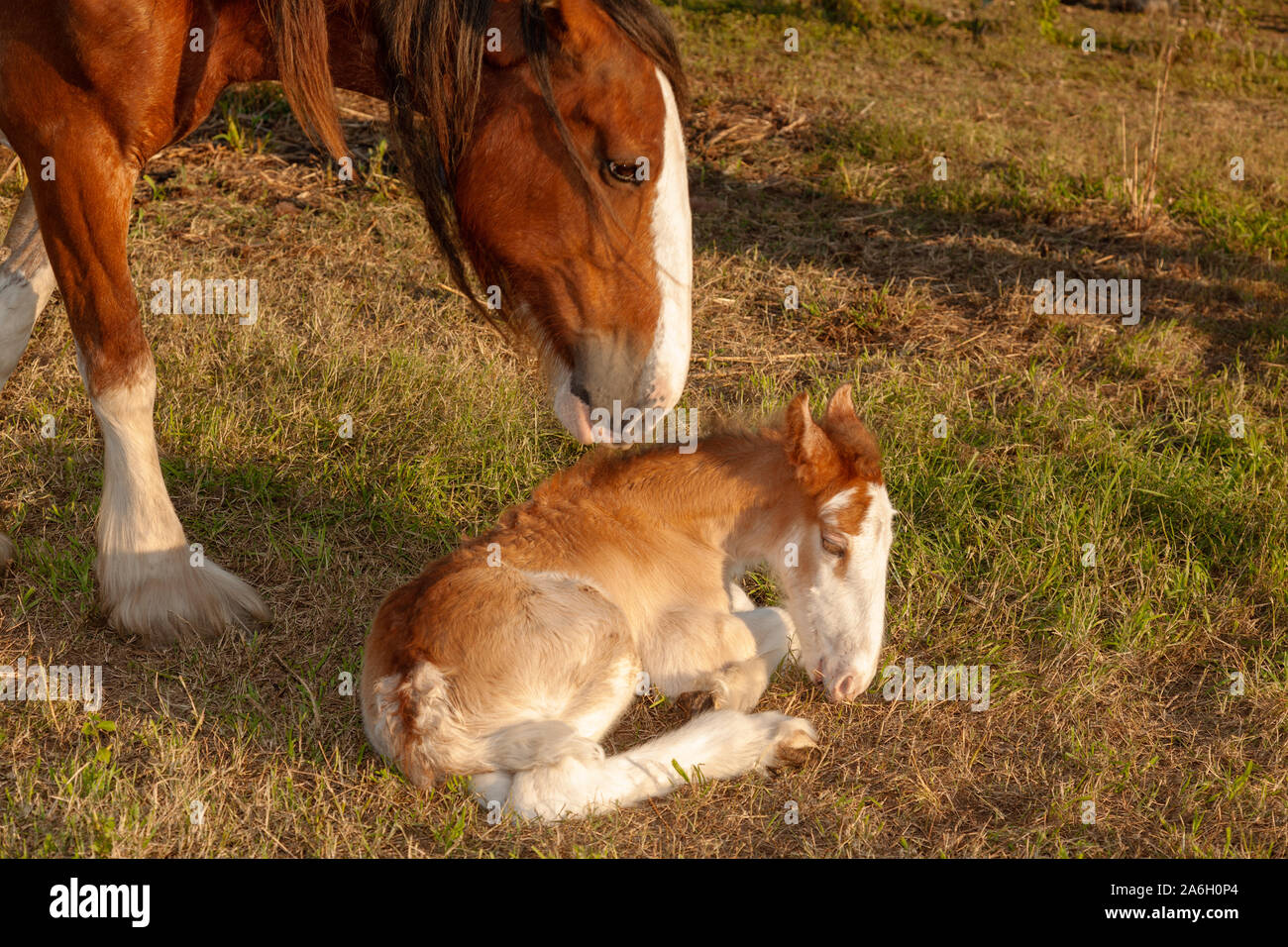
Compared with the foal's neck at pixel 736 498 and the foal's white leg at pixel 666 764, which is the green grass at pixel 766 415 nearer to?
the foal's white leg at pixel 666 764

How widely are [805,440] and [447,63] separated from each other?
1.50m

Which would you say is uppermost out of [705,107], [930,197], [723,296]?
[705,107]

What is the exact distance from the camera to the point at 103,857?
2.94 meters

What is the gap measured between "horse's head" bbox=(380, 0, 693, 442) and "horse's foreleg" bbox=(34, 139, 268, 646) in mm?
998

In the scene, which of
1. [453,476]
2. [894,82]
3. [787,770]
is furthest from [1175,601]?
[894,82]

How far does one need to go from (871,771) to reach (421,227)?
14.2ft

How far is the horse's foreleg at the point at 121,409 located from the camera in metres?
3.40

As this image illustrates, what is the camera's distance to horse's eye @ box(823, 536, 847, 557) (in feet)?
11.5

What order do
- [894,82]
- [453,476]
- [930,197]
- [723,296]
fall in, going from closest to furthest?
1. [453,476]
2. [723,296]
3. [930,197]
4. [894,82]

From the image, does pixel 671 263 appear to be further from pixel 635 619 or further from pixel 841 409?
pixel 635 619

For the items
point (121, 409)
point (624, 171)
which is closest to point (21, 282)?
point (121, 409)

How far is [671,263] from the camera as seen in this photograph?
322 cm

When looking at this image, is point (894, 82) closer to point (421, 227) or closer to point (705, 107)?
point (705, 107)

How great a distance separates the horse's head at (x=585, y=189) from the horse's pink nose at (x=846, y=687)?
1.02 metres
